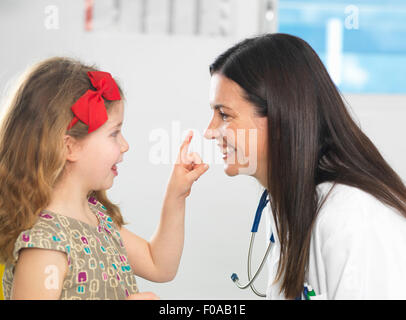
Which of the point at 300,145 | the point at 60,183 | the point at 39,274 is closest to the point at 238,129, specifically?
the point at 300,145

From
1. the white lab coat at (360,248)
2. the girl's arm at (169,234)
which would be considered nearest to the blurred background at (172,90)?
the girl's arm at (169,234)

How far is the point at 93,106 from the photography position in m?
1.03

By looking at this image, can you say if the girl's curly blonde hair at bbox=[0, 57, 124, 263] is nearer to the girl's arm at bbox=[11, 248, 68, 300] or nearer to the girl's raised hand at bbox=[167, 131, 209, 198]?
the girl's arm at bbox=[11, 248, 68, 300]

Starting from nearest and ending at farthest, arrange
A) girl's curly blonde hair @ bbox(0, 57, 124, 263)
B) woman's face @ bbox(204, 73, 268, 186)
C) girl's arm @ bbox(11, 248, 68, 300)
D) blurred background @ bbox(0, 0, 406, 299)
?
1. girl's arm @ bbox(11, 248, 68, 300)
2. girl's curly blonde hair @ bbox(0, 57, 124, 263)
3. woman's face @ bbox(204, 73, 268, 186)
4. blurred background @ bbox(0, 0, 406, 299)

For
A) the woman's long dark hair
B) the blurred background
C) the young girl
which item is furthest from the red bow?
the blurred background

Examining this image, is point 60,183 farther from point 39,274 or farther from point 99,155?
point 39,274

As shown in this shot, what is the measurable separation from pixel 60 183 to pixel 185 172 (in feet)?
1.01

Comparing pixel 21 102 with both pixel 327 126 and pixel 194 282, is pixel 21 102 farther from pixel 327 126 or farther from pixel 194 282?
pixel 194 282

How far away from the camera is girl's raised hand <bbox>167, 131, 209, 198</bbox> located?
47.3 inches

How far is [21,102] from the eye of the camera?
101 cm

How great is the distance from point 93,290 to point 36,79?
443 millimetres

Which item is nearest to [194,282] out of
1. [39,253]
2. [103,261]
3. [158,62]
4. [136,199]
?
Answer: [136,199]

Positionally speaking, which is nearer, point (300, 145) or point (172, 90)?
point (300, 145)

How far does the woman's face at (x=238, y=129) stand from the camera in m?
1.12
